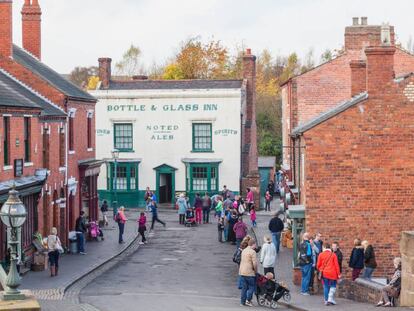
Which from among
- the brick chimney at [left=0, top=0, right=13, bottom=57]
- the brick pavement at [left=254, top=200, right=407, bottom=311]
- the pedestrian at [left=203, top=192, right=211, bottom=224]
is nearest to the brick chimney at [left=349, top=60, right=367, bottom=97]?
the brick pavement at [left=254, top=200, right=407, bottom=311]

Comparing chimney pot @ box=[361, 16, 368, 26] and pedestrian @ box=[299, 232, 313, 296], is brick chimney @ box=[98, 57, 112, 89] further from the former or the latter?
pedestrian @ box=[299, 232, 313, 296]

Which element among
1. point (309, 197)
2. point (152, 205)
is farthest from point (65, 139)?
point (309, 197)

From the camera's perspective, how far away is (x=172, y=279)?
99.2 ft

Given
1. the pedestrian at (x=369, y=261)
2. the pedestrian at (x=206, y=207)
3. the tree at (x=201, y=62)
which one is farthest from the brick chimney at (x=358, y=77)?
the tree at (x=201, y=62)

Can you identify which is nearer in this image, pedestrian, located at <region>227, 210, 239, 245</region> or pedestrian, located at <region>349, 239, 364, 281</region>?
pedestrian, located at <region>349, 239, 364, 281</region>

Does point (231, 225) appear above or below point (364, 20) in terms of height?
below

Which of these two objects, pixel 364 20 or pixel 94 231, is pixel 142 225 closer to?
pixel 94 231

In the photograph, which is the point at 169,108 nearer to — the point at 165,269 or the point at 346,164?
the point at 165,269

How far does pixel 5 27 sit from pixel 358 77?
46.3 feet

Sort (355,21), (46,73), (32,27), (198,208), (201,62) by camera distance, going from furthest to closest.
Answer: (201,62)
(198,208)
(355,21)
(32,27)
(46,73)

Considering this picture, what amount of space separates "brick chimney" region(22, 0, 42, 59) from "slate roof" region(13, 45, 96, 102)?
2.60 feet

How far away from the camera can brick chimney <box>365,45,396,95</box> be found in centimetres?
2820

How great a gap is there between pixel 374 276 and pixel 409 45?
322ft

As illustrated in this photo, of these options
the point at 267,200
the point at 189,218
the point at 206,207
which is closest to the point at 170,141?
the point at 267,200
